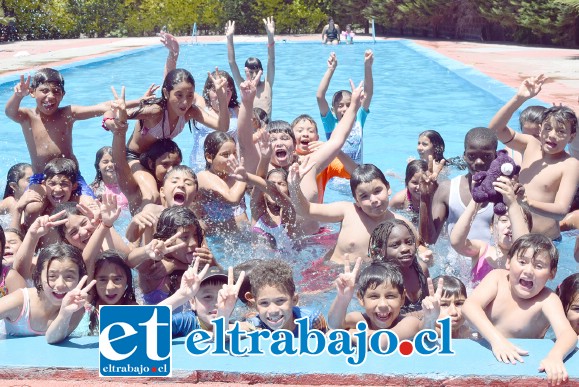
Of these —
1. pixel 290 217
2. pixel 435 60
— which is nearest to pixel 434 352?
pixel 290 217

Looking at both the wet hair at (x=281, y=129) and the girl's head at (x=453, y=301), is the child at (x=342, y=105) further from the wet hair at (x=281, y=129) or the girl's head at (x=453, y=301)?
the girl's head at (x=453, y=301)

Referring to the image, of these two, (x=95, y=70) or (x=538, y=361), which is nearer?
(x=538, y=361)

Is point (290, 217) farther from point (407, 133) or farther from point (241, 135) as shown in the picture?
point (407, 133)

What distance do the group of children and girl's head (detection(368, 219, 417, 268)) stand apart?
0.04 ft

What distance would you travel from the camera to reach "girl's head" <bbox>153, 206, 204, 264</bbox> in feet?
12.9

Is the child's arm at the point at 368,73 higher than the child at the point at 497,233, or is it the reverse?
the child's arm at the point at 368,73

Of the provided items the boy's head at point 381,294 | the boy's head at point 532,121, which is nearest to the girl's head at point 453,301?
the boy's head at point 381,294

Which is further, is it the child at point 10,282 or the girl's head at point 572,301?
the child at point 10,282

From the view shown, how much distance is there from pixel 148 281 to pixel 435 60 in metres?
14.9

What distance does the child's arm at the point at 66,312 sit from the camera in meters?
3.12

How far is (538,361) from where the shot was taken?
3.04 m

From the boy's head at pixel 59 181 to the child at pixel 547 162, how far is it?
2757 mm

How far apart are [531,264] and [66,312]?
1.98 meters

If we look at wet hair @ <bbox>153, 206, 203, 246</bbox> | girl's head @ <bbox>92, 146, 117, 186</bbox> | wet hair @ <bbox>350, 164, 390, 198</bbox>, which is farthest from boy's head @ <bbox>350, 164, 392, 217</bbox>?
girl's head @ <bbox>92, 146, 117, 186</bbox>
